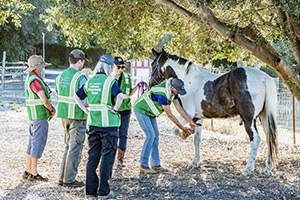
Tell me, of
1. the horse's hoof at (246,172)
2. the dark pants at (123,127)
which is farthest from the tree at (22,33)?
the horse's hoof at (246,172)

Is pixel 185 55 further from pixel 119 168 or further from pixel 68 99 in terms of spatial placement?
pixel 68 99

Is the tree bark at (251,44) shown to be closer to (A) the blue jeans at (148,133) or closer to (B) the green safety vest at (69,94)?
(A) the blue jeans at (148,133)

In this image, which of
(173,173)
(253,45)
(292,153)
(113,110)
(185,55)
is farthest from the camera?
(185,55)

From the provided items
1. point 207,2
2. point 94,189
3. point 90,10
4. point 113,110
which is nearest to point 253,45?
point 207,2

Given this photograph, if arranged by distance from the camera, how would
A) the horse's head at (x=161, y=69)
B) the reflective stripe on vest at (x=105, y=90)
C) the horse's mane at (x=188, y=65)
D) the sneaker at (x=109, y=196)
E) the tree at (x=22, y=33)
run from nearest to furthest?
the reflective stripe on vest at (x=105, y=90) < the sneaker at (x=109, y=196) < the horse's mane at (x=188, y=65) < the horse's head at (x=161, y=69) < the tree at (x=22, y=33)

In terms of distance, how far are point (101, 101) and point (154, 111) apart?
5.00ft

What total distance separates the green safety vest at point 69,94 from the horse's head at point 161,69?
99.9 inches

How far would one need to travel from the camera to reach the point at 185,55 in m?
9.53

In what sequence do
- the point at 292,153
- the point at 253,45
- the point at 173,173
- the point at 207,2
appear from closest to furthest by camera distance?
1. the point at 207,2
2. the point at 173,173
3. the point at 253,45
4. the point at 292,153

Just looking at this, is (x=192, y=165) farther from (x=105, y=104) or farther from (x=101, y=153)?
(x=105, y=104)

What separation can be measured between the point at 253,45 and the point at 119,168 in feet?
10.5

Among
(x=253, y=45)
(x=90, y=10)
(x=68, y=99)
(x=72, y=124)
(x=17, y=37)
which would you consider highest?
(x=17, y=37)

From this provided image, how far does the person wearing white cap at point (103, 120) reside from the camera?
4.92 meters

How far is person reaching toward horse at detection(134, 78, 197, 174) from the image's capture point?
19.5 feet
